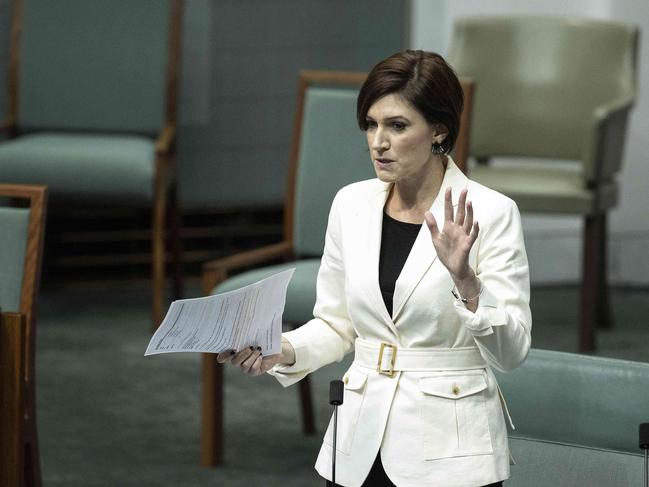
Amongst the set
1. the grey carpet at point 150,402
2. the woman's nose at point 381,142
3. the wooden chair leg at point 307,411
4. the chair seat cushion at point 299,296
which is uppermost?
the woman's nose at point 381,142

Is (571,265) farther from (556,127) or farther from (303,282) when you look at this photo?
(303,282)

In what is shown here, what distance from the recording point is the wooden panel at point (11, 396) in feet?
7.63

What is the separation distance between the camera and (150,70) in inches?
188

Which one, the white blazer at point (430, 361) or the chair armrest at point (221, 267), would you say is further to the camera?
the chair armrest at point (221, 267)

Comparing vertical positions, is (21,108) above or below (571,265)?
above

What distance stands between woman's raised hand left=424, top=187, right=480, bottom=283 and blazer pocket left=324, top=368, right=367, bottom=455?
28 centimetres

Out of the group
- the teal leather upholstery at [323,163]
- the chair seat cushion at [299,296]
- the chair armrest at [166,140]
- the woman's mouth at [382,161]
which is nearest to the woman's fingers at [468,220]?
the woman's mouth at [382,161]

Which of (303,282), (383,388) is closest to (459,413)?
(383,388)

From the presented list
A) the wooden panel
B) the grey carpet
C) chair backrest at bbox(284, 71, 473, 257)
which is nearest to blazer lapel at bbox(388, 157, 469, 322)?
the wooden panel

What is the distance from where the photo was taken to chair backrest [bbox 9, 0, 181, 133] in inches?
188

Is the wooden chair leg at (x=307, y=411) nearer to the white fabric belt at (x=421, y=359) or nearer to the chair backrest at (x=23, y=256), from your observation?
the chair backrest at (x=23, y=256)

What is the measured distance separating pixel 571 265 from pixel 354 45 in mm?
1307

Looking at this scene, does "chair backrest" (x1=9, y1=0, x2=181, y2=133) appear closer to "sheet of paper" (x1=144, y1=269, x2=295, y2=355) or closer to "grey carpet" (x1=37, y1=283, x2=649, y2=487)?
"grey carpet" (x1=37, y1=283, x2=649, y2=487)

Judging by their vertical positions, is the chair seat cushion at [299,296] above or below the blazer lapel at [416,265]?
below
